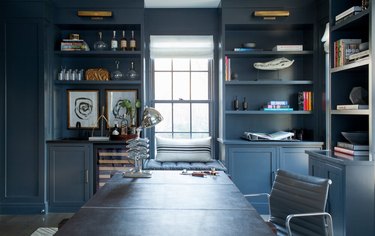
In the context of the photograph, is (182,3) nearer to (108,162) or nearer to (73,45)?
(73,45)

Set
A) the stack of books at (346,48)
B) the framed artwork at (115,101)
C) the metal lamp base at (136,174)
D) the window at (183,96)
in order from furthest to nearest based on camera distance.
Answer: the window at (183,96)
the framed artwork at (115,101)
the stack of books at (346,48)
the metal lamp base at (136,174)

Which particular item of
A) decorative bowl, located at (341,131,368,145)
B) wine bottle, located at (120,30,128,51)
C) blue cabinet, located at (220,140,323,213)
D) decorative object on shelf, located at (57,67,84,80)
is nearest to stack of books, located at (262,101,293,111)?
blue cabinet, located at (220,140,323,213)

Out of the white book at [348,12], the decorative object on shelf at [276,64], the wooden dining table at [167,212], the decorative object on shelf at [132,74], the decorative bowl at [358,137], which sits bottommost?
the wooden dining table at [167,212]

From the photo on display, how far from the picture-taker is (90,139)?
4645 mm

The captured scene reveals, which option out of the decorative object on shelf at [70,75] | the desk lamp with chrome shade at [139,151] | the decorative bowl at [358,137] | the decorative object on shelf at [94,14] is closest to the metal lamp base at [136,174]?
the desk lamp with chrome shade at [139,151]

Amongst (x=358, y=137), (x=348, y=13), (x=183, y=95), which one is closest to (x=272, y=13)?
(x=348, y=13)

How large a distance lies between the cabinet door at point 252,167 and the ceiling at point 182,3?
2013 millimetres

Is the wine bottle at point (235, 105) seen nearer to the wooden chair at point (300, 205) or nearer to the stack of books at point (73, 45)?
the stack of books at point (73, 45)

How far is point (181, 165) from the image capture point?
14.7 ft

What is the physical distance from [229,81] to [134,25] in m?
1.50

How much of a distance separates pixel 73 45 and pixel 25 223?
7.55 feet

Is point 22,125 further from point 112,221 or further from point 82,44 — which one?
point 112,221

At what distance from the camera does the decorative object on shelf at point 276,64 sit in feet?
15.7

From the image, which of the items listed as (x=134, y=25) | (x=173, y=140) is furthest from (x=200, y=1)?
(x=173, y=140)
